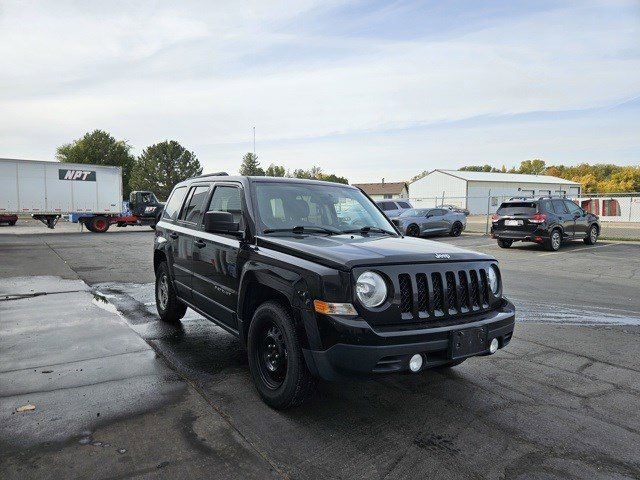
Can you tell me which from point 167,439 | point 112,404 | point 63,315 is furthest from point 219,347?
point 63,315

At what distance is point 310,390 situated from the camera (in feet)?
11.0

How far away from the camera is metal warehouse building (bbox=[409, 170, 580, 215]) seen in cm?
5328

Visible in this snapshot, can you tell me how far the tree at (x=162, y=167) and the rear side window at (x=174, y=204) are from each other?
77.7 m

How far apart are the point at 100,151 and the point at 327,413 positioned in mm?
71433

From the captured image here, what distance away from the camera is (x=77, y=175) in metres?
26.2

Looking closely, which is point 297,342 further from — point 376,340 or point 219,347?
point 219,347

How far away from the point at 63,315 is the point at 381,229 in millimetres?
4724

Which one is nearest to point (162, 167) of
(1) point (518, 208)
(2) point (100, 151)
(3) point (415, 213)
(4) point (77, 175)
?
(2) point (100, 151)

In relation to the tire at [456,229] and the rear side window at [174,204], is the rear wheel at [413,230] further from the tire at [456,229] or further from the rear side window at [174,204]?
the rear side window at [174,204]

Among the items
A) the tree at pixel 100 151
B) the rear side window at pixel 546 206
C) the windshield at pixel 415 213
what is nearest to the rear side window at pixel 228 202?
the rear side window at pixel 546 206

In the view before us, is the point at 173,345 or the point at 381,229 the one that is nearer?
the point at 381,229

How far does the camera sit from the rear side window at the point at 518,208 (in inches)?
610

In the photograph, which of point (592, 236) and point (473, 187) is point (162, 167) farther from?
point (592, 236)

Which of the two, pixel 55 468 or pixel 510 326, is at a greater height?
pixel 510 326
